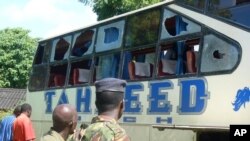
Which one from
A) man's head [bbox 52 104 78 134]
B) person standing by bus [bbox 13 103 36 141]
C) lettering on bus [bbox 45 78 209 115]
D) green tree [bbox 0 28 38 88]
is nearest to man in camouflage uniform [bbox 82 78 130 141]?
man's head [bbox 52 104 78 134]

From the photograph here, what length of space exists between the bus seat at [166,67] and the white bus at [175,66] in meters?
0.02

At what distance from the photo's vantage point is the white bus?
652cm

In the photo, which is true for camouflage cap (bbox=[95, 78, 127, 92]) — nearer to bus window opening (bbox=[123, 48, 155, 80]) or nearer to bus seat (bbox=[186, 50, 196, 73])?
bus seat (bbox=[186, 50, 196, 73])

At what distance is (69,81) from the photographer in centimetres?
1052

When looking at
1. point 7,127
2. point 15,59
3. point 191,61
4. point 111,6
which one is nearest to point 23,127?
point 7,127

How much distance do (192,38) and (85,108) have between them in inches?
122

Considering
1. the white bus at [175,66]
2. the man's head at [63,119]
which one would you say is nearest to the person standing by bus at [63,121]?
the man's head at [63,119]

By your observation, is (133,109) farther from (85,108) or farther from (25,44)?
(25,44)

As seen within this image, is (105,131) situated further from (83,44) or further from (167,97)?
(83,44)

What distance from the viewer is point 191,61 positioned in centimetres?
723

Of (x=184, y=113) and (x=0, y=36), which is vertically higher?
(x=0, y=36)

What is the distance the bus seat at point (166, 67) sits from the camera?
7.60 meters

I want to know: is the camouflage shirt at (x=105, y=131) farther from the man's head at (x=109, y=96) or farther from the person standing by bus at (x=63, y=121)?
the person standing by bus at (x=63, y=121)

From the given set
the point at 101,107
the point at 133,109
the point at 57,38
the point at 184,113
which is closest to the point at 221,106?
the point at 184,113
